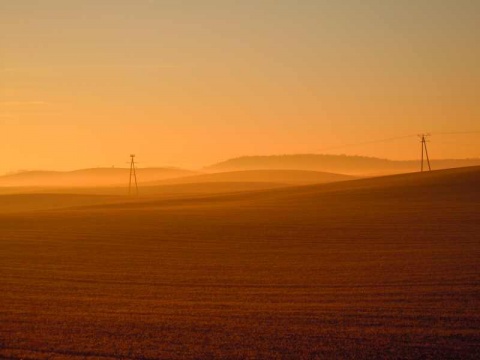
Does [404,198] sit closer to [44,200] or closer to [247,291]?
[247,291]

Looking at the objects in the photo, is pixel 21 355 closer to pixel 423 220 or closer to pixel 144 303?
pixel 144 303

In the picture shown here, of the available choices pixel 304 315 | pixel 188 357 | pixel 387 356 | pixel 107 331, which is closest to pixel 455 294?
pixel 304 315

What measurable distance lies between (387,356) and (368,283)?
5.33m

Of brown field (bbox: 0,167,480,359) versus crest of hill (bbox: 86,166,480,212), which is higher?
crest of hill (bbox: 86,166,480,212)

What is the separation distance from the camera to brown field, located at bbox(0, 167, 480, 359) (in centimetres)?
891

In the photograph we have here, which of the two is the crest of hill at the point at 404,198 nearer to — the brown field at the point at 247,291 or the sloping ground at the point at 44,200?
the brown field at the point at 247,291

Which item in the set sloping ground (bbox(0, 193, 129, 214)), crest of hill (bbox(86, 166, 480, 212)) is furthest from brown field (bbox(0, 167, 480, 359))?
sloping ground (bbox(0, 193, 129, 214))

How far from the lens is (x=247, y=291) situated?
43.0ft

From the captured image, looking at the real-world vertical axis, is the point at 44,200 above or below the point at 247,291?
above

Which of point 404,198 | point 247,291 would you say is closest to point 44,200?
point 404,198

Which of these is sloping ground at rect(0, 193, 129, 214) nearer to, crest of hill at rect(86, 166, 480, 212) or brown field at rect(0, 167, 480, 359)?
crest of hill at rect(86, 166, 480, 212)

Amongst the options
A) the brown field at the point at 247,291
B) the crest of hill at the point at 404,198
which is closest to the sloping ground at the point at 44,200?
the crest of hill at the point at 404,198

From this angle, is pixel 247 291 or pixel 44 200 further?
pixel 44 200

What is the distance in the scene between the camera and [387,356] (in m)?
8.26
